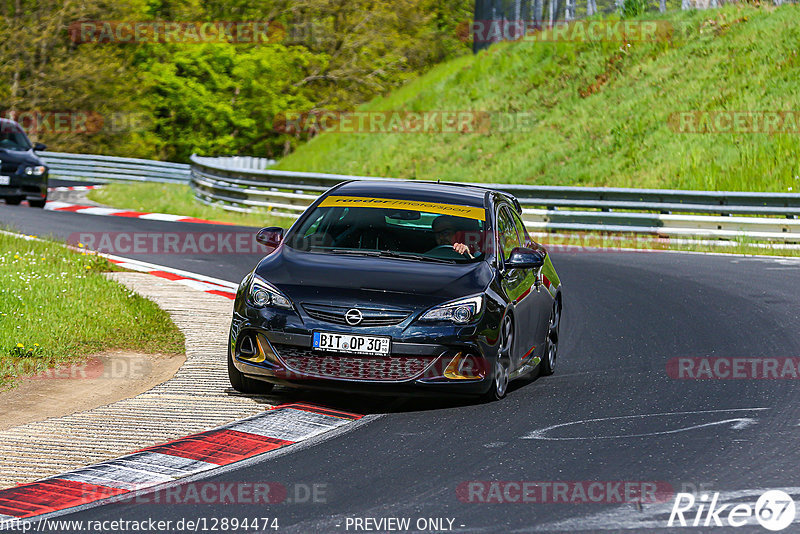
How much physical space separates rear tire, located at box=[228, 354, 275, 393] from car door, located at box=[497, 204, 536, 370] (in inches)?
70.3

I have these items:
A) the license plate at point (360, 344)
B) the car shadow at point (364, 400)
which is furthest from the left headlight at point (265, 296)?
the car shadow at point (364, 400)

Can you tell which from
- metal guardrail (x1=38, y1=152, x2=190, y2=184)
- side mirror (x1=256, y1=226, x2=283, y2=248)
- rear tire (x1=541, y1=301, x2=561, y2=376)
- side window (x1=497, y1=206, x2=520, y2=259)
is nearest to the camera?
side mirror (x1=256, y1=226, x2=283, y2=248)

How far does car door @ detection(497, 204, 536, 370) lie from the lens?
339 inches

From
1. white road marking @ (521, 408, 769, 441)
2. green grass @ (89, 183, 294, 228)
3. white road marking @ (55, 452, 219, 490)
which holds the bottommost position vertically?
green grass @ (89, 183, 294, 228)

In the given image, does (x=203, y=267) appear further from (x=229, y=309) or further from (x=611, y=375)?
(x=611, y=375)

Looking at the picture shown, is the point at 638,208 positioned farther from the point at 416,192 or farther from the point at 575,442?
the point at 575,442
